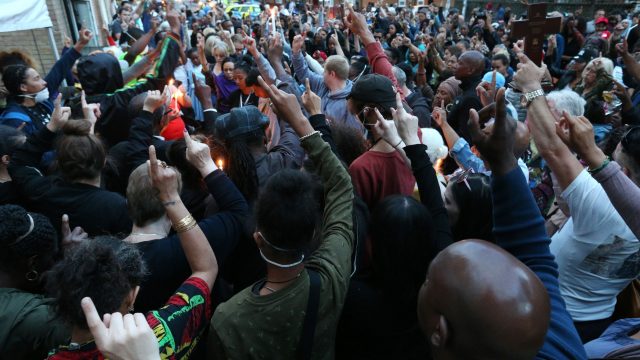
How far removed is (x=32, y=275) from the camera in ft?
6.09

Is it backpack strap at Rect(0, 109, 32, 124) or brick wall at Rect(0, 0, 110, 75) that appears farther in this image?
brick wall at Rect(0, 0, 110, 75)

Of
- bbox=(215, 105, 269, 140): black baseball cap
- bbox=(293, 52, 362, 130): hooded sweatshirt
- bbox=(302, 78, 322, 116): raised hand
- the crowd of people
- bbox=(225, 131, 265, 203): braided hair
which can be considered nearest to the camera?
the crowd of people

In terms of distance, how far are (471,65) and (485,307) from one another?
474cm

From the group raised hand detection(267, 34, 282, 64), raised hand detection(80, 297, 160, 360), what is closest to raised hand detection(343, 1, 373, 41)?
raised hand detection(267, 34, 282, 64)

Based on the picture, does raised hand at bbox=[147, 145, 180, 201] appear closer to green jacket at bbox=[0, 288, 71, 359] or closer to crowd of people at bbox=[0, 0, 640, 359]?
crowd of people at bbox=[0, 0, 640, 359]

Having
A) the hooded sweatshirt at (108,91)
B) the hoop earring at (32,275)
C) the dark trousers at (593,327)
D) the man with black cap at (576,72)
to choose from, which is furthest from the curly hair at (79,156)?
the man with black cap at (576,72)

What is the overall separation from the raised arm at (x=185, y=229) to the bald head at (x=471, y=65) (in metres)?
4.43

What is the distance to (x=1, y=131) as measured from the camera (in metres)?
2.73

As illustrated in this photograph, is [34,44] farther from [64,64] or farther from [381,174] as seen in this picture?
[381,174]

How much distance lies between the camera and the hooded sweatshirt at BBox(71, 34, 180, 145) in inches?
151

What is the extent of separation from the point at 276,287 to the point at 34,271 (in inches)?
46.2

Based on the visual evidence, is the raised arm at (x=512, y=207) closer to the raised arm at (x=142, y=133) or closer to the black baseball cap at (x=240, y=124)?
the black baseball cap at (x=240, y=124)

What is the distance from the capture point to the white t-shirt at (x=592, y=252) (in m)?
1.82

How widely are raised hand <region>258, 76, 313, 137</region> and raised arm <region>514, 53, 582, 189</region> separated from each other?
41.5 inches
